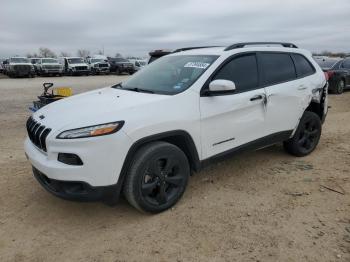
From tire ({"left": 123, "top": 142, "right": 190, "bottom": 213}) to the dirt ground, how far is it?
6.7 inches

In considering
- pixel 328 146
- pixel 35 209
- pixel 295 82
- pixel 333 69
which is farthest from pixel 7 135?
pixel 333 69

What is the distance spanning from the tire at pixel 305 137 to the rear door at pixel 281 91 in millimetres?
214

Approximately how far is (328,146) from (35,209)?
15.5 feet

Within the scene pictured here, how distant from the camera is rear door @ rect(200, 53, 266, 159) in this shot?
3.95 m

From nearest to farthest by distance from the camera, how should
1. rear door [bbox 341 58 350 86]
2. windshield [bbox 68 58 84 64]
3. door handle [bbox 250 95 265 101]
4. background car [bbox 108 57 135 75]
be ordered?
door handle [bbox 250 95 265 101], rear door [bbox 341 58 350 86], windshield [bbox 68 58 84 64], background car [bbox 108 57 135 75]

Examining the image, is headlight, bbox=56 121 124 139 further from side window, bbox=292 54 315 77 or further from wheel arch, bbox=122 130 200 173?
side window, bbox=292 54 315 77

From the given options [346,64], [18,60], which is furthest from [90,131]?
[18,60]

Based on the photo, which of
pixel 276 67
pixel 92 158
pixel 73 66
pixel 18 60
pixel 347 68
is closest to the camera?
pixel 92 158

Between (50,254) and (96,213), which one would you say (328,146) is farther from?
(50,254)

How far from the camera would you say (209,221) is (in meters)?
3.62

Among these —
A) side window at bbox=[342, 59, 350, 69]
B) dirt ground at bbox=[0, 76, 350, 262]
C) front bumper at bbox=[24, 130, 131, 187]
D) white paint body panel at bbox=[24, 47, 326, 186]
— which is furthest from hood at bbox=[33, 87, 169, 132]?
side window at bbox=[342, 59, 350, 69]

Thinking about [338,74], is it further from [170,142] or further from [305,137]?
[170,142]

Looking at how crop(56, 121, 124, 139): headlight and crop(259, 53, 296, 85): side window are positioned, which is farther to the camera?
crop(259, 53, 296, 85): side window

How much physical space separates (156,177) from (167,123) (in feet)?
1.87
